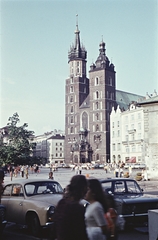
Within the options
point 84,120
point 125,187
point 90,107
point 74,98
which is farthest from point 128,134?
point 125,187

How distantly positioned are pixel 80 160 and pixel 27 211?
9346cm

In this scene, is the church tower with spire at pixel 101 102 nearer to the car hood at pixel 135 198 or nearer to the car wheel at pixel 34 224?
the car hood at pixel 135 198

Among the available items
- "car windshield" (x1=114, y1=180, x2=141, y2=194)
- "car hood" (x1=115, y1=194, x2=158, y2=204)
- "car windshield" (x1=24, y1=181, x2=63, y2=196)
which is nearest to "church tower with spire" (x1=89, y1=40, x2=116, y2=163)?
"car windshield" (x1=114, y1=180, x2=141, y2=194)

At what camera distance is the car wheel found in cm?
845

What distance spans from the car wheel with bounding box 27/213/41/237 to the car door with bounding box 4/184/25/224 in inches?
7.9

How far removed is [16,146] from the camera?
18547 mm

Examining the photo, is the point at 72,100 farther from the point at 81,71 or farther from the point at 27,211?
the point at 27,211

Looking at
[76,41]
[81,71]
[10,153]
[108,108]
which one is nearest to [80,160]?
[108,108]

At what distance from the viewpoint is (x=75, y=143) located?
104000mm

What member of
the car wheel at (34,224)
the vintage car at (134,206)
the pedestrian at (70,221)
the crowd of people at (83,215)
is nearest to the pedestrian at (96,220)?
the crowd of people at (83,215)

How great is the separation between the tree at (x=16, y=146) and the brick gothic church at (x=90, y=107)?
74.5m

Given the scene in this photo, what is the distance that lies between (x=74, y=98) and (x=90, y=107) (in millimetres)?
7832

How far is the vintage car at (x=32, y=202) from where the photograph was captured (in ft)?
27.2

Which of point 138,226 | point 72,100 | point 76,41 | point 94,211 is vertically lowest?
point 138,226
